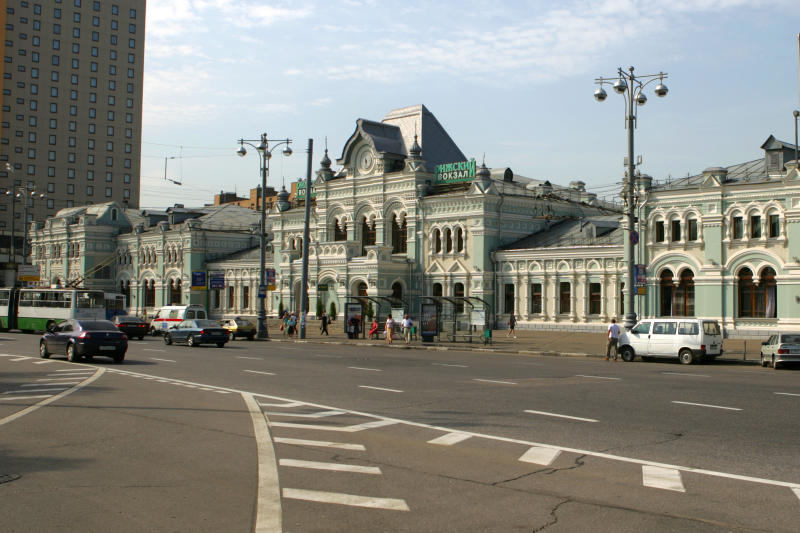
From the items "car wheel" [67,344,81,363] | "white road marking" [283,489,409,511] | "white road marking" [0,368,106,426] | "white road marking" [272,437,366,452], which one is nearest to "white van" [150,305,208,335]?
"car wheel" [67,344,81,363]

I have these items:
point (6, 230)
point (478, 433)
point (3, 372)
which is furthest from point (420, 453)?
point (6, 230)

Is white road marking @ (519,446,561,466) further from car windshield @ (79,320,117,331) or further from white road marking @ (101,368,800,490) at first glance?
car windshield @ (79,320,117,331)

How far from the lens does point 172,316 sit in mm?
49656

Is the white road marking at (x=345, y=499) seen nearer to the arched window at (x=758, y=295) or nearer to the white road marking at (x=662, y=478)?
the white road marking at (x=662, y=478)

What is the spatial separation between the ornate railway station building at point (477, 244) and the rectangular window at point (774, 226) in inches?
1.9

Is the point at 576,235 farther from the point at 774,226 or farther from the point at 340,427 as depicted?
the point at 340,427

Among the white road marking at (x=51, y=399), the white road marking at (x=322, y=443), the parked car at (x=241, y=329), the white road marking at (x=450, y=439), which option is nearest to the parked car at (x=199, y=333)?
the parked car at (x=241, y=329)

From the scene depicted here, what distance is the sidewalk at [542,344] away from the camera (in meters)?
34.5

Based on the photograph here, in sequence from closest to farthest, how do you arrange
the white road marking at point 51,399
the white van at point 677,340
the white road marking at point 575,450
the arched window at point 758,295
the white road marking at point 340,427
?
the white road marking at point 575,450 → the white road marking at point 340,427 → the white road marking at point 51,399 → the white van at point 677,340 → the arched window at point 758,295

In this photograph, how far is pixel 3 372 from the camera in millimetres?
22922

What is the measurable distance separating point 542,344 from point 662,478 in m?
32.9

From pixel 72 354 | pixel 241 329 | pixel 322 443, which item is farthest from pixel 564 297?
pixel 322 443

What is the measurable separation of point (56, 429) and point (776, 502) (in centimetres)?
1014

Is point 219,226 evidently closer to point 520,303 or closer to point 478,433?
point 520,303
